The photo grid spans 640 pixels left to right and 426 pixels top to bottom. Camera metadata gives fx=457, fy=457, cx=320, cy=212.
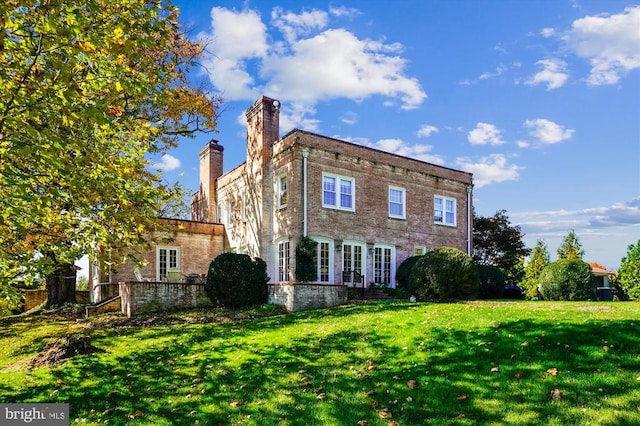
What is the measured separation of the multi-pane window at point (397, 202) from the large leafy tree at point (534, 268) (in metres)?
10.1

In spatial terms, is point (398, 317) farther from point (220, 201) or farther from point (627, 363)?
point (220, 201)

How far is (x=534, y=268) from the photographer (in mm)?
30594

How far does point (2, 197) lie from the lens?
25.6 feet

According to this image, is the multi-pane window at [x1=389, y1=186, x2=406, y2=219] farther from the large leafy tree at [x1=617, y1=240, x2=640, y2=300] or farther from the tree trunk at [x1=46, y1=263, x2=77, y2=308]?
the tree trunk at [x1=46, y1=263, x2=77, y2=308]

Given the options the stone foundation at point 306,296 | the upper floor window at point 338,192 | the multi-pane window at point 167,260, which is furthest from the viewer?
the multi-pane window at point 167,260

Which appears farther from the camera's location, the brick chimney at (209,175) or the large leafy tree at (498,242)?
the large leafy tree at (498,242)

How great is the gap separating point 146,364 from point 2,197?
438 cm

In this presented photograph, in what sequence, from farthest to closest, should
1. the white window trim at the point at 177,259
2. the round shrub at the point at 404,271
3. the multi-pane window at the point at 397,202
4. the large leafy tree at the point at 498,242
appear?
the large leafy tree at the point at 498,242 → the white window trim at the point at 177,259 → the multi-pane window at the point at 397,202 → the round shrub at the point at 404,271

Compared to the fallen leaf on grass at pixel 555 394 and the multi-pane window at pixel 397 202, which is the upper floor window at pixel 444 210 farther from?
the fallen leaf on grass at pixel 555 394

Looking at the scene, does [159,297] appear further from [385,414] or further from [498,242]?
[498,242]

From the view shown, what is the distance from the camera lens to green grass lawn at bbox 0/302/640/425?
598 cm

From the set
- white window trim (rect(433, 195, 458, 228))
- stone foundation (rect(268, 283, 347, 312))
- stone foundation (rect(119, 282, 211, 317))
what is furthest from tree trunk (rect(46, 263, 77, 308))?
white window trim (rect(433, 195, 458, 228))

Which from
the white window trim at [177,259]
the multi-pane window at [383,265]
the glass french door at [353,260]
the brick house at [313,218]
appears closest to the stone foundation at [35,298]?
the brick house at [313,218]

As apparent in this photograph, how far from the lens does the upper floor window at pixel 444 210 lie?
27.3m
